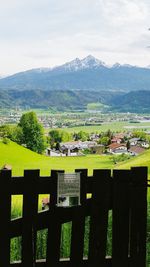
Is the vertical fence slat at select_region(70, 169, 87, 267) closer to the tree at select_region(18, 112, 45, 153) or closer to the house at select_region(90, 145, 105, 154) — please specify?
the tree at select_region(18, 112, 45, 153)

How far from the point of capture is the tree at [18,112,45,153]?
5332cm

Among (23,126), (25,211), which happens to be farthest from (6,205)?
(23,126)

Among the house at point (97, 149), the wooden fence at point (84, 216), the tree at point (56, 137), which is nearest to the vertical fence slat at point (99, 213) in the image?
the wooden fence at point (84, 216)

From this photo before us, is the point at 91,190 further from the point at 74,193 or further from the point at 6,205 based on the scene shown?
the point at 6,205

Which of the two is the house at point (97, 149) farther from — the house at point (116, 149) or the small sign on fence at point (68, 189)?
the small sign on fence at point (68, 189)

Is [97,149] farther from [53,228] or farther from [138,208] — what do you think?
[53,228]

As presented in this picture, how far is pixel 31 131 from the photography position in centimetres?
5388

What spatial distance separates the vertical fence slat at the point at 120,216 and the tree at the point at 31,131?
47731mm

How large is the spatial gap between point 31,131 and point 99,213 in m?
49.2

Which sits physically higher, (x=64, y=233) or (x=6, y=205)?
(x=6, y=205)

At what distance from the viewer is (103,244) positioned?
4.97 metres

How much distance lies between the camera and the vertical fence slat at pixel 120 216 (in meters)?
4.95

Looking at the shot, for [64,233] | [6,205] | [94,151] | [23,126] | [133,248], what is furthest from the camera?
[94,151]

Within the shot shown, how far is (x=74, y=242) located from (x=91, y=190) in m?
0.56
